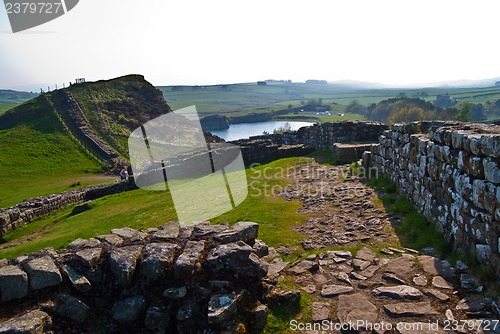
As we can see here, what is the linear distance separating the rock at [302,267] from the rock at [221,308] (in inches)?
75.4

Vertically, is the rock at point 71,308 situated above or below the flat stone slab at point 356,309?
above

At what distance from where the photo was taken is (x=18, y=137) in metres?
46.6

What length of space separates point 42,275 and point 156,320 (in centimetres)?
171

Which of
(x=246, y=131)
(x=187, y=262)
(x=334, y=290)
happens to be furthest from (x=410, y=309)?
(x=246, y=131)

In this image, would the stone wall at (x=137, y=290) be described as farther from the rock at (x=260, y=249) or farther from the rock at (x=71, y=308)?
the rock at (x=260, y=249)

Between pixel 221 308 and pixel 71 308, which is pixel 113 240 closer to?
pixel 71 308

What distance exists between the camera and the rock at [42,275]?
4969 mm

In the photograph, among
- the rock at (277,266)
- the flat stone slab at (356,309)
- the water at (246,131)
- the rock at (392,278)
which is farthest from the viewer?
the water at (246,131)

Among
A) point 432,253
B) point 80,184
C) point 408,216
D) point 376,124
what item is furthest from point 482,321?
point 80,184

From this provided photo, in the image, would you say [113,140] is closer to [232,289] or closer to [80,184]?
[80,184]

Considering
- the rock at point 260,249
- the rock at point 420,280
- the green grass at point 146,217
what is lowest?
the green grass at point 146,217

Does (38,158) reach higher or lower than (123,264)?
lower

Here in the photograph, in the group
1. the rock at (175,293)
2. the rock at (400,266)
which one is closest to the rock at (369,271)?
the rock at (400,266)

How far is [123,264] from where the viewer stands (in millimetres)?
5305
